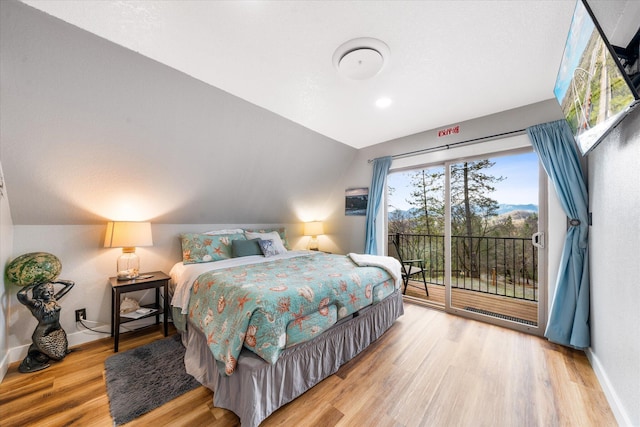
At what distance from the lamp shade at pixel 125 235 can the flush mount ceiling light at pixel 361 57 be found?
8.00ft

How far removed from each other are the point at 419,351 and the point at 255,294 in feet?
5.56

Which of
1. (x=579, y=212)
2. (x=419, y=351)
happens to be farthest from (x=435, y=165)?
(x=419, y=351)

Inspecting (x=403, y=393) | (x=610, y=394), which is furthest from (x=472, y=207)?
(x=403, y=393)

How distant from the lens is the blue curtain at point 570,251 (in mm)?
2133

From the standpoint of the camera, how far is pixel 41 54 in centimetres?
154

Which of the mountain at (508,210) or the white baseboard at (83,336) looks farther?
the mountain at (508,210)

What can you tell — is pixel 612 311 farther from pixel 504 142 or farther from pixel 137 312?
pixel 137 312

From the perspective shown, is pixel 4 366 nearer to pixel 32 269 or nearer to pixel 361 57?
pixel 32 269

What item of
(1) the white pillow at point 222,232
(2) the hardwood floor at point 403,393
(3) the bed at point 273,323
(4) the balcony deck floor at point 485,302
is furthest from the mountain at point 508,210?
(1) the white pillow at point 222,232

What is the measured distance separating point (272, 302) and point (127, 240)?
1819 millimetres

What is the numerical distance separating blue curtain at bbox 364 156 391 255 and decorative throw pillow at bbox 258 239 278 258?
1.50m

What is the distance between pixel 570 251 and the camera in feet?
7.38

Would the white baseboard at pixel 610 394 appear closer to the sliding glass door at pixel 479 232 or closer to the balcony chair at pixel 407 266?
the sliding glass door at pixel 479 232

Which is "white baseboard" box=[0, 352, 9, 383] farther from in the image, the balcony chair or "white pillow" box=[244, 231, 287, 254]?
the balcony chair
